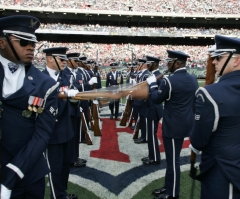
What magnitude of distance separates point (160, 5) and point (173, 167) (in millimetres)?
38330

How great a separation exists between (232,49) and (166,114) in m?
1.75

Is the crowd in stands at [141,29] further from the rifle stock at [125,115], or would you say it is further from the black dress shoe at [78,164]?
the black dress shoe at [78,164]

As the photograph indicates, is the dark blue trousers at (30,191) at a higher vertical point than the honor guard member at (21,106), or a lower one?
lower

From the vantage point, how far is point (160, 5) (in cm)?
3794

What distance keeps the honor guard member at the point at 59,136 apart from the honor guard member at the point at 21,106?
0.94 m

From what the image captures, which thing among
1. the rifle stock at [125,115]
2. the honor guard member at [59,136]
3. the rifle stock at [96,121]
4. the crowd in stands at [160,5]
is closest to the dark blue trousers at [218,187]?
the honor guard member at [59,136]

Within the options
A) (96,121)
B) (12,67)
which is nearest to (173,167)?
(12,67)

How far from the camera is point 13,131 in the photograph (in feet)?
5.23

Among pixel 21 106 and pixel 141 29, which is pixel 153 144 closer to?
pixel 21 106

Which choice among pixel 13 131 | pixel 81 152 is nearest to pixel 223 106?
pixel 13 131

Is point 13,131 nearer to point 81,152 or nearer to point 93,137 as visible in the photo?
point 81,152

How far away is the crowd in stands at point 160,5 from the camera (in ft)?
117

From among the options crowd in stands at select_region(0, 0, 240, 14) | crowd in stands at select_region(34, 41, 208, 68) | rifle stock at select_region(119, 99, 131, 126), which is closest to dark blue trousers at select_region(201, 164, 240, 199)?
rifle stock at select_region(119, 99, 131, 126)

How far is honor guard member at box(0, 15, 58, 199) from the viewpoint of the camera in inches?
60.7
